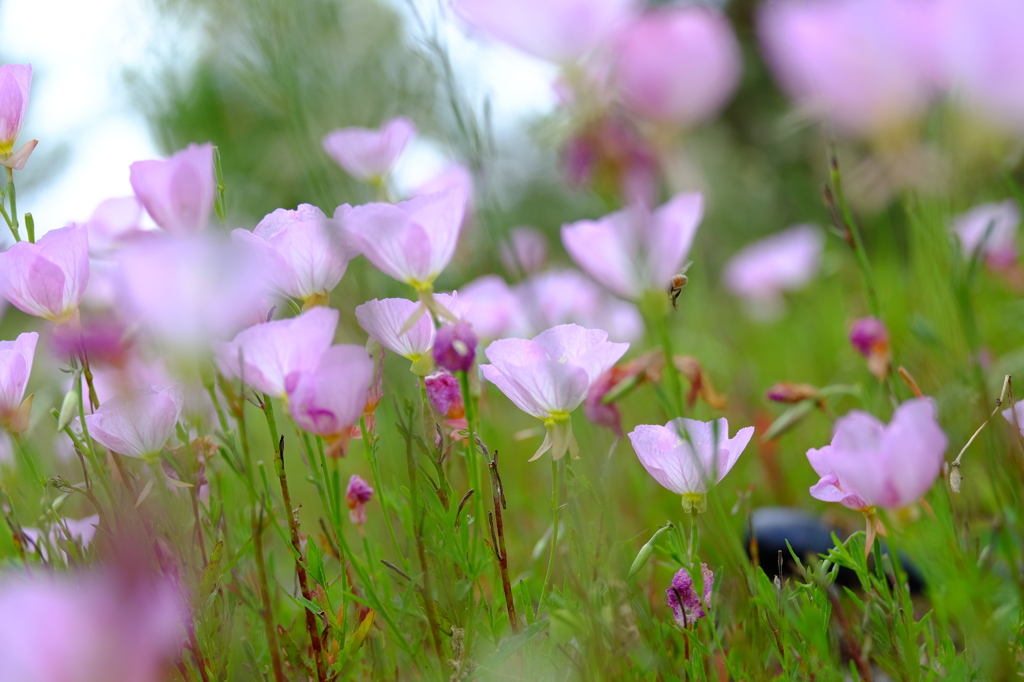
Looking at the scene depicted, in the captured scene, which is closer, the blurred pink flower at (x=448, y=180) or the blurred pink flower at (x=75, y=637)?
the blurred pink flower at (x=75, y=637)

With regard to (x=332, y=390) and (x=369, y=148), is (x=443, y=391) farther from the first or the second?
(x=369, y=148)

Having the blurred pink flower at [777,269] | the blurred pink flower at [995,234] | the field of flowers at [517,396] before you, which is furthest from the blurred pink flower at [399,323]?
the blurred pink flower at [777,269]

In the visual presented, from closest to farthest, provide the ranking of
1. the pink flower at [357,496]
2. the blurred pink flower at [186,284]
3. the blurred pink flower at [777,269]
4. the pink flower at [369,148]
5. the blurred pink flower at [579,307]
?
the blurred pink flower at [186,284]
the pink flower at [357,496]
the pink flower at [369,148]
the blurred pink flower at [579,307]
the blurred pink flower at [777,269]

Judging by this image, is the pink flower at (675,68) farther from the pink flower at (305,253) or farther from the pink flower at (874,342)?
the pink flower at (874,342)

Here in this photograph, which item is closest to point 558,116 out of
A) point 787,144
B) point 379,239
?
point 379,239

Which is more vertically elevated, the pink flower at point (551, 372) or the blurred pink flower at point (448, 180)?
the blurred pink flower at point (448, 180)
